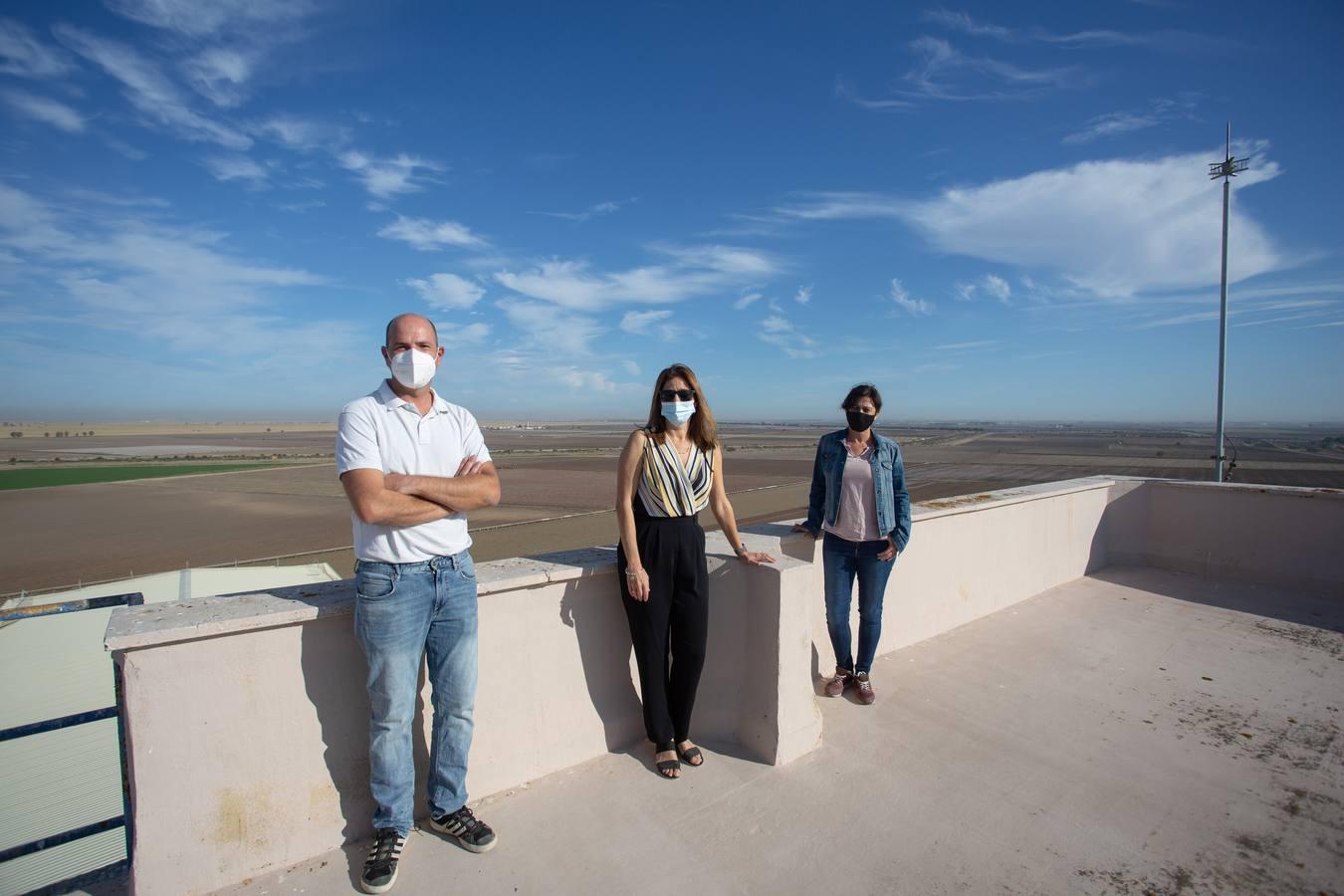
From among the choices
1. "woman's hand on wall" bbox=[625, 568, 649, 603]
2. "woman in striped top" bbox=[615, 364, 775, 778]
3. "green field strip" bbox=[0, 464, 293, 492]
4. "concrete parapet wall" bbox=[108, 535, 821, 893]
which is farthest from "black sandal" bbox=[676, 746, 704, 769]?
"green field strip" bbox=[0, 464, 293, 492]

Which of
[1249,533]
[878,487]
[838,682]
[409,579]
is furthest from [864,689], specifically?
[1249,533]

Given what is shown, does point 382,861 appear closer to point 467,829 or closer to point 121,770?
point 467,829

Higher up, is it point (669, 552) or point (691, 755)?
point (669, 552)

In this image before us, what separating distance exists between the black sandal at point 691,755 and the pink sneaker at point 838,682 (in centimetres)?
102

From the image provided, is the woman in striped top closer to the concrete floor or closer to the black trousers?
the black trousers

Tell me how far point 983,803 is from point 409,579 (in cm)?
252

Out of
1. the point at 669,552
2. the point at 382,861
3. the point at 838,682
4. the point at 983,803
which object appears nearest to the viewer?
the point at 382,861

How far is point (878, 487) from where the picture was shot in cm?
362

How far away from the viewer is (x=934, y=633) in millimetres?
4707

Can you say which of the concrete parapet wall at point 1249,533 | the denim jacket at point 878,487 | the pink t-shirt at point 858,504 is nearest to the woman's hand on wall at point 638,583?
the denim jacket at point 878,487

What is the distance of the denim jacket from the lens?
3.63m

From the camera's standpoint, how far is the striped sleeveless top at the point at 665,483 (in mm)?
2869

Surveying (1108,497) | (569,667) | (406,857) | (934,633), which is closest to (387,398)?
(569,667)

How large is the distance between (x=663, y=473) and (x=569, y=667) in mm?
997
